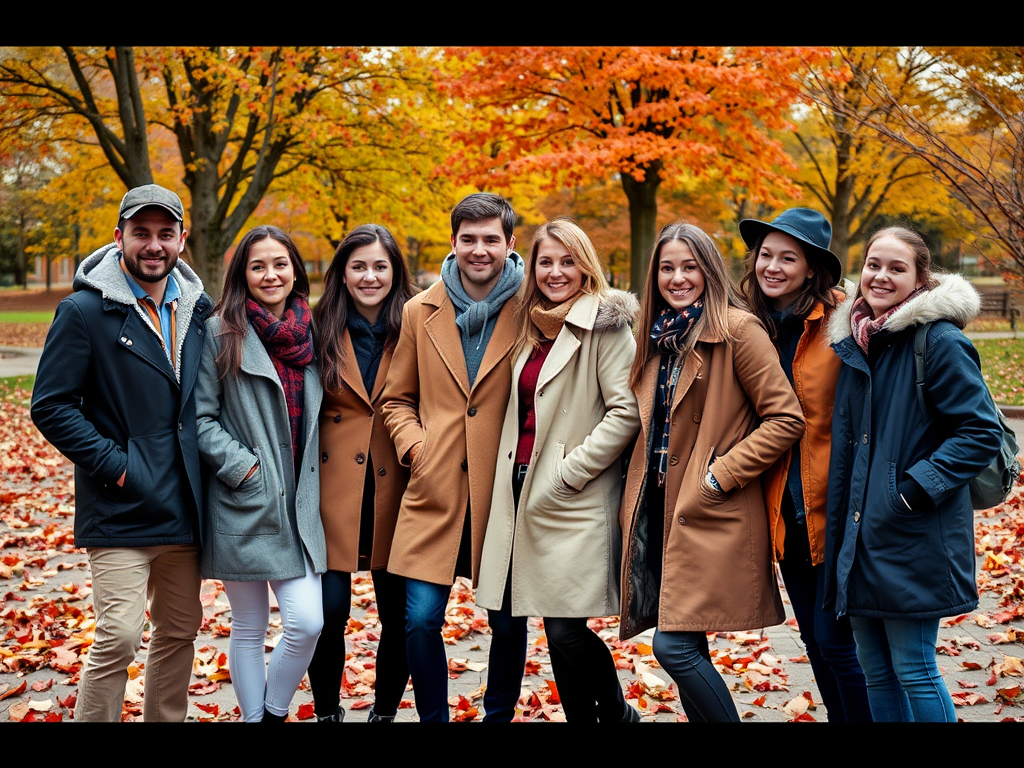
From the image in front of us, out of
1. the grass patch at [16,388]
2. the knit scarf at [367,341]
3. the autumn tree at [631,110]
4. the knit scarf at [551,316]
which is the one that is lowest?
the grass patch at [16,388]

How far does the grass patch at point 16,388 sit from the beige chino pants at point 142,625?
12.3 metres

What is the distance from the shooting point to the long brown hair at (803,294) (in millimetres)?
3676

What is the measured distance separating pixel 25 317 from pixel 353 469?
37.5 m

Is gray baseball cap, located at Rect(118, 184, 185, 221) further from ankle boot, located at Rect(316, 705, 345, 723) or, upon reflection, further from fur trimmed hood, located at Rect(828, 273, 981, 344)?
fur trimmed hood, located at Rect(828, 273, 981, 344)

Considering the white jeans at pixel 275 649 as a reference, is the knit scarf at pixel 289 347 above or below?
above

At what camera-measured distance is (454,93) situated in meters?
13.5

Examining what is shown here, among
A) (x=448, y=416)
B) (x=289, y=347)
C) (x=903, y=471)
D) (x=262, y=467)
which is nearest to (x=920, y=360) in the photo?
(x=903, y=471)

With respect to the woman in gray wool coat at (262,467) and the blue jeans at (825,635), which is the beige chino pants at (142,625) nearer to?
the woman in gray wool coat at (262,467)

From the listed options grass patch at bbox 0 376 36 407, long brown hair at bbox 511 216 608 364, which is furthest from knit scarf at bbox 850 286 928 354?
grass patch at bbox 0 376 36 407

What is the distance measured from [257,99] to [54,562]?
9.23 metres

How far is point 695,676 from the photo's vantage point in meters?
3.48

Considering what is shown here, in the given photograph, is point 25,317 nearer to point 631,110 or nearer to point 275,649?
point 631,110

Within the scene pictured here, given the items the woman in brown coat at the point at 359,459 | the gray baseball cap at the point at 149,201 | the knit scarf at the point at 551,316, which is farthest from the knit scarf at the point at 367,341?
the gray baseball cap at the point at 149,201
